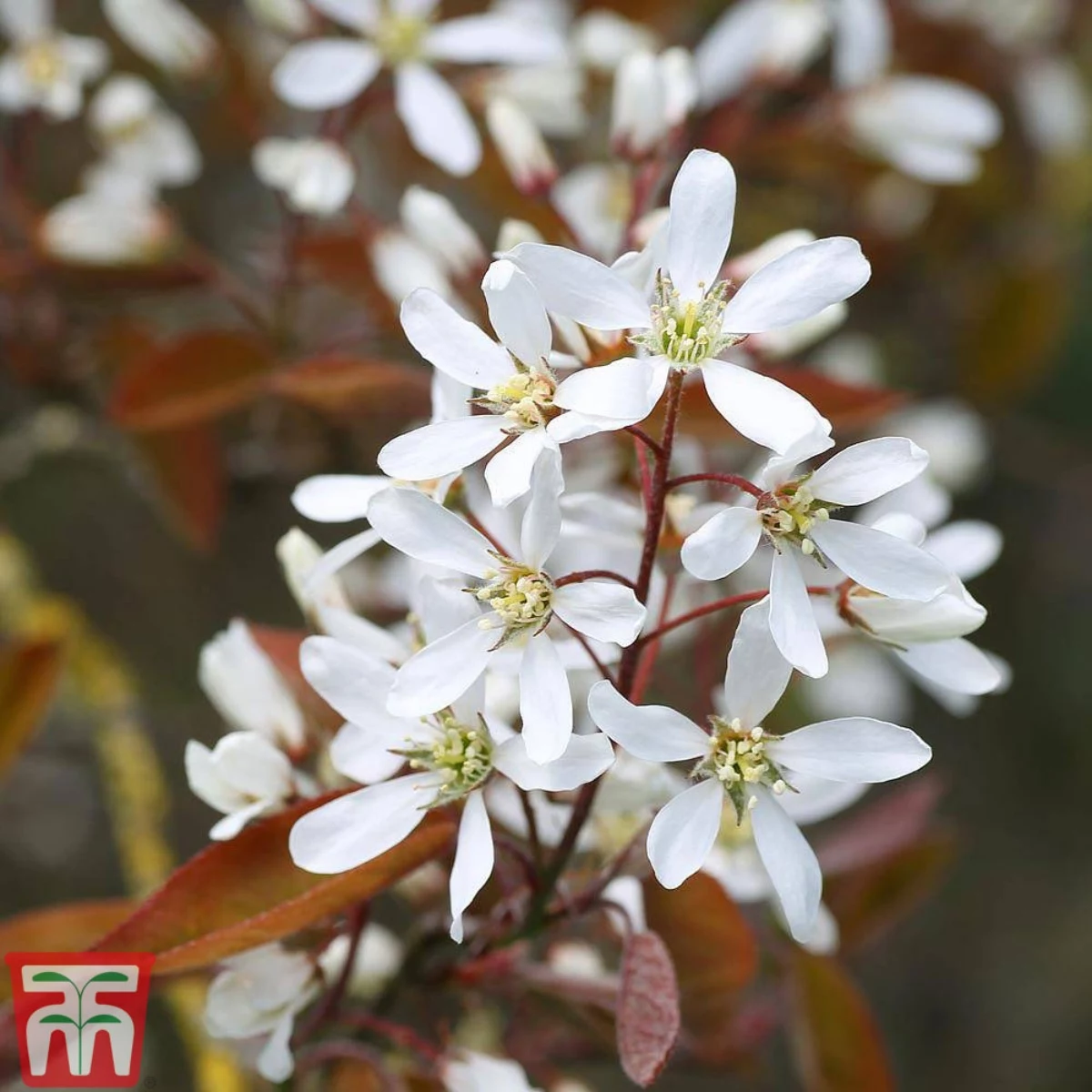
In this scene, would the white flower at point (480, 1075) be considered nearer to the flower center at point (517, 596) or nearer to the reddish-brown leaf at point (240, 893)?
the reddish-brown leaf at point (240, 893)

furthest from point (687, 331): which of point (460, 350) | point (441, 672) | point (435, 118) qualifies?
point (435, 118)

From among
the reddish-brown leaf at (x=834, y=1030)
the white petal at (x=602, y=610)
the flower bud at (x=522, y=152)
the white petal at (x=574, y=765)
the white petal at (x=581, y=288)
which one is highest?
Result: the flower bud at (x=522, y=152)

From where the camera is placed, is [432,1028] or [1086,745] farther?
[1086,745]

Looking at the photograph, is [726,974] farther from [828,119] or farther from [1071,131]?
[1071,131]

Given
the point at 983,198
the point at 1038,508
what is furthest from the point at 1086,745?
the point at 983,198

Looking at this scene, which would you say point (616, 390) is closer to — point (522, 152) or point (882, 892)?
point (522, 152)

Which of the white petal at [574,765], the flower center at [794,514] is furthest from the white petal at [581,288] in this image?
the white petal at [574,765]

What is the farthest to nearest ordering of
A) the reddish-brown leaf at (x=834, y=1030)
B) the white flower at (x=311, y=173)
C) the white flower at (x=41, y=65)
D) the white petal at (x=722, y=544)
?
the white flower at (x=41, y=65), the white flower at (x=311, y=173), the reddish-brown leaf at (x=834, y=1030), the white petal at (x=722, y=544)
